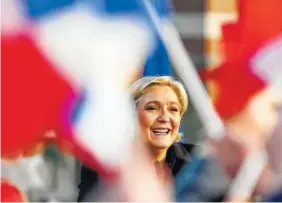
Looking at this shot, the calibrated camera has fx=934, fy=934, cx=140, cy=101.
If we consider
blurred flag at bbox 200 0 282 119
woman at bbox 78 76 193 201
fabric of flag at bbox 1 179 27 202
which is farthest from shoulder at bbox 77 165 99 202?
blurred flag at bbox 200 0 282 119

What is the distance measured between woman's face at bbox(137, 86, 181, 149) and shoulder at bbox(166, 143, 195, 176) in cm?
2

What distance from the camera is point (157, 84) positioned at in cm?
261

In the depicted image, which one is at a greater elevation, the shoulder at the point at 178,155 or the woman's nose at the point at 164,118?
the woman's nose at the point at 164,118

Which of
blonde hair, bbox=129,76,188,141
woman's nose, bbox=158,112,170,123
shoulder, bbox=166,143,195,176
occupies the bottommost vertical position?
shoulder, bbox=166,143,195,176

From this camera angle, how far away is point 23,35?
2609 mm

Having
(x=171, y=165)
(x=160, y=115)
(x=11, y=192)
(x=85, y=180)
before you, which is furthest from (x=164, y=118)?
(x=11, y=192)

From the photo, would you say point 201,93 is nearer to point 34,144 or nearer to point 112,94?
point 112,94

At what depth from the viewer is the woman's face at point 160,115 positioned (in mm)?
2600

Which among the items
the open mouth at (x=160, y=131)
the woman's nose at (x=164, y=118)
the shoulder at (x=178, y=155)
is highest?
the woman's nose at (x=164, y=118)

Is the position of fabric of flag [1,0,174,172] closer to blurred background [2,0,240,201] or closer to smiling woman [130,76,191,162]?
blurred background [2,0,240,201]

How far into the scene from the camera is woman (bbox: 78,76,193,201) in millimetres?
2600

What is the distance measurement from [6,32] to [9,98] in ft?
0.61

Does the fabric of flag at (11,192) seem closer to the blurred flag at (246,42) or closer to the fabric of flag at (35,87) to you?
the fabric of flag at (35,87)

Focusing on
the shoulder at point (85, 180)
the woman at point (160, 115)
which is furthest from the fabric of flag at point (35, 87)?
the woman at point (160, 115)
